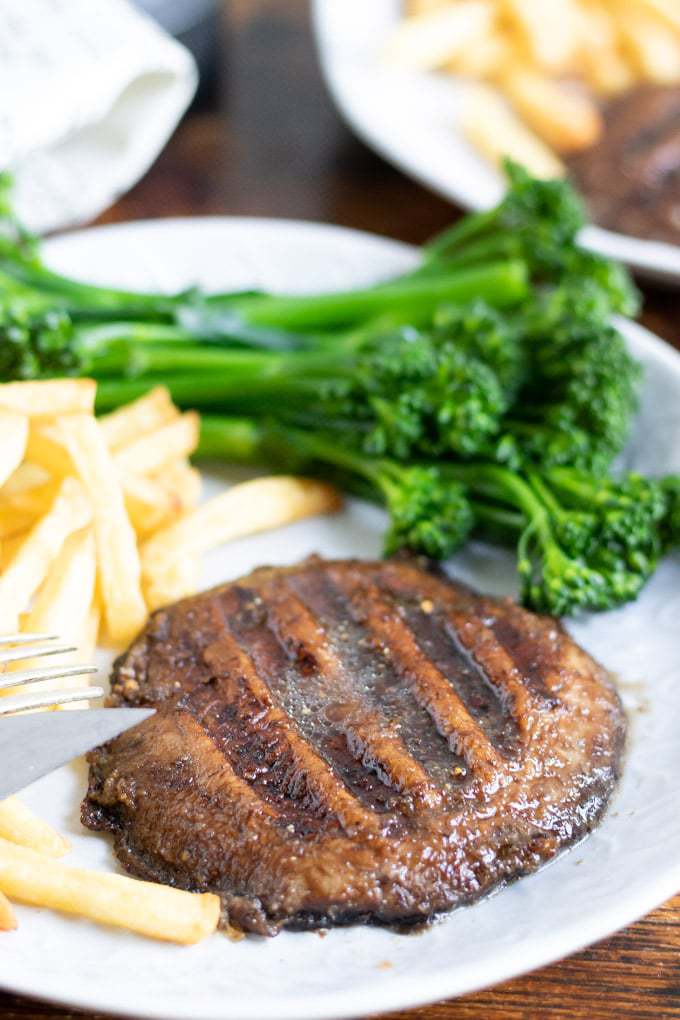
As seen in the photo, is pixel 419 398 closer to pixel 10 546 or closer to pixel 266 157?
pixel 10 546

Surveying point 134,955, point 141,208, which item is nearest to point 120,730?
point 134,955

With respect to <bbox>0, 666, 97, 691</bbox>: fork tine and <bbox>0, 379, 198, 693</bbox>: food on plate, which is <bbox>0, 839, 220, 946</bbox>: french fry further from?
<bbox>0, 379, 198, 693</bbox>: food on plate

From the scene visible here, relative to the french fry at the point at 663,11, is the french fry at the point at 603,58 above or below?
below

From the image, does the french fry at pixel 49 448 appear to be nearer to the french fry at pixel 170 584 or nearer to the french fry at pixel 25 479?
the french fry at pixel 25 479

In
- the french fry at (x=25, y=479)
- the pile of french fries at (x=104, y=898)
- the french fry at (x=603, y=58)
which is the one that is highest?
the french fry at (x=603, y=58)

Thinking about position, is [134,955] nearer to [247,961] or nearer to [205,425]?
[247,961]

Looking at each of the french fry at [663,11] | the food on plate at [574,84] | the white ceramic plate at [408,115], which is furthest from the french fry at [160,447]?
the french fry at [663,11]

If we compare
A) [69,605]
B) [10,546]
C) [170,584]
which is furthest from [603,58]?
[69,605]
